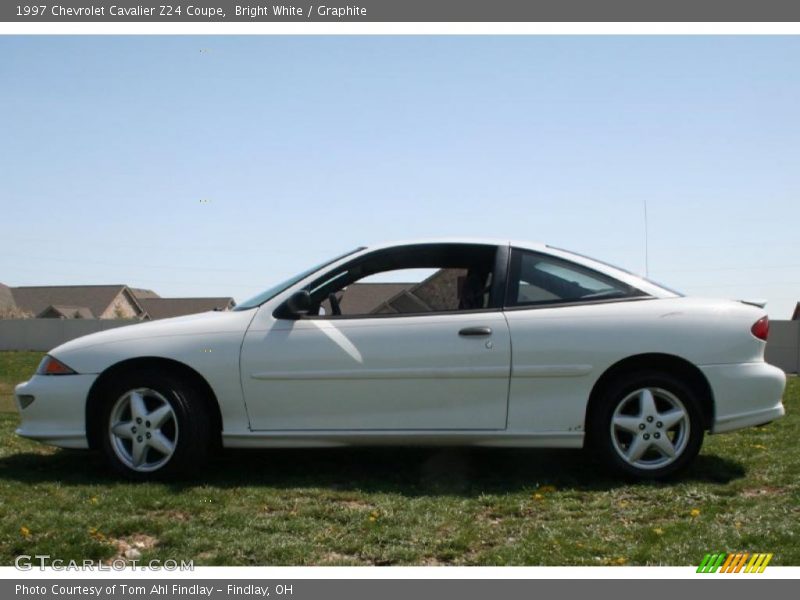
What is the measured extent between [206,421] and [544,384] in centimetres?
221

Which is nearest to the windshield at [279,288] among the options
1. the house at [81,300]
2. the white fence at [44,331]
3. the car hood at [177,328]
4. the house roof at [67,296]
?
the car hood at [177,328]

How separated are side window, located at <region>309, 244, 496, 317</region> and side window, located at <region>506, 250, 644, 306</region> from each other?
188 mm

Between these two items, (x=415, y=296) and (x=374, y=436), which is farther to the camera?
(x=415, y=296)

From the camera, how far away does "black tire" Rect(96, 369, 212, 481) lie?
5.98 m

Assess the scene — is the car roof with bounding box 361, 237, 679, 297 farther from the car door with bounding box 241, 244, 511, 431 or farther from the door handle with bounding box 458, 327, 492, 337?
the door handle with bounding box 458, 327, 492, 337

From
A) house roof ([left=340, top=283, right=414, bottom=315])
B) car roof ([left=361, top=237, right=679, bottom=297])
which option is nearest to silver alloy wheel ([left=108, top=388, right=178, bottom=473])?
house roof ([left=340, top=283, right=414, bottom=315])

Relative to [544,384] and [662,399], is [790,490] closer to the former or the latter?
[662,399]

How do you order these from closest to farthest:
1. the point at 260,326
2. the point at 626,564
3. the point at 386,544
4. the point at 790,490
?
the point at 626,564 < the point at 386,544 < the point at 790,490 < the point at 260,326

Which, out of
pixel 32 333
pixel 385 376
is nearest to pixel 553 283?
pixel 385 376

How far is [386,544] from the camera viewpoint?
182 inches

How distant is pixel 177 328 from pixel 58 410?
0.96m

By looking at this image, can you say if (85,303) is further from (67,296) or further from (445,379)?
(445,379)

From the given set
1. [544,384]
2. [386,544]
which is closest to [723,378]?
[544,384]

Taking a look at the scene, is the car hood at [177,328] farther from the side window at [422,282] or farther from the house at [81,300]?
the house at [81,300]
